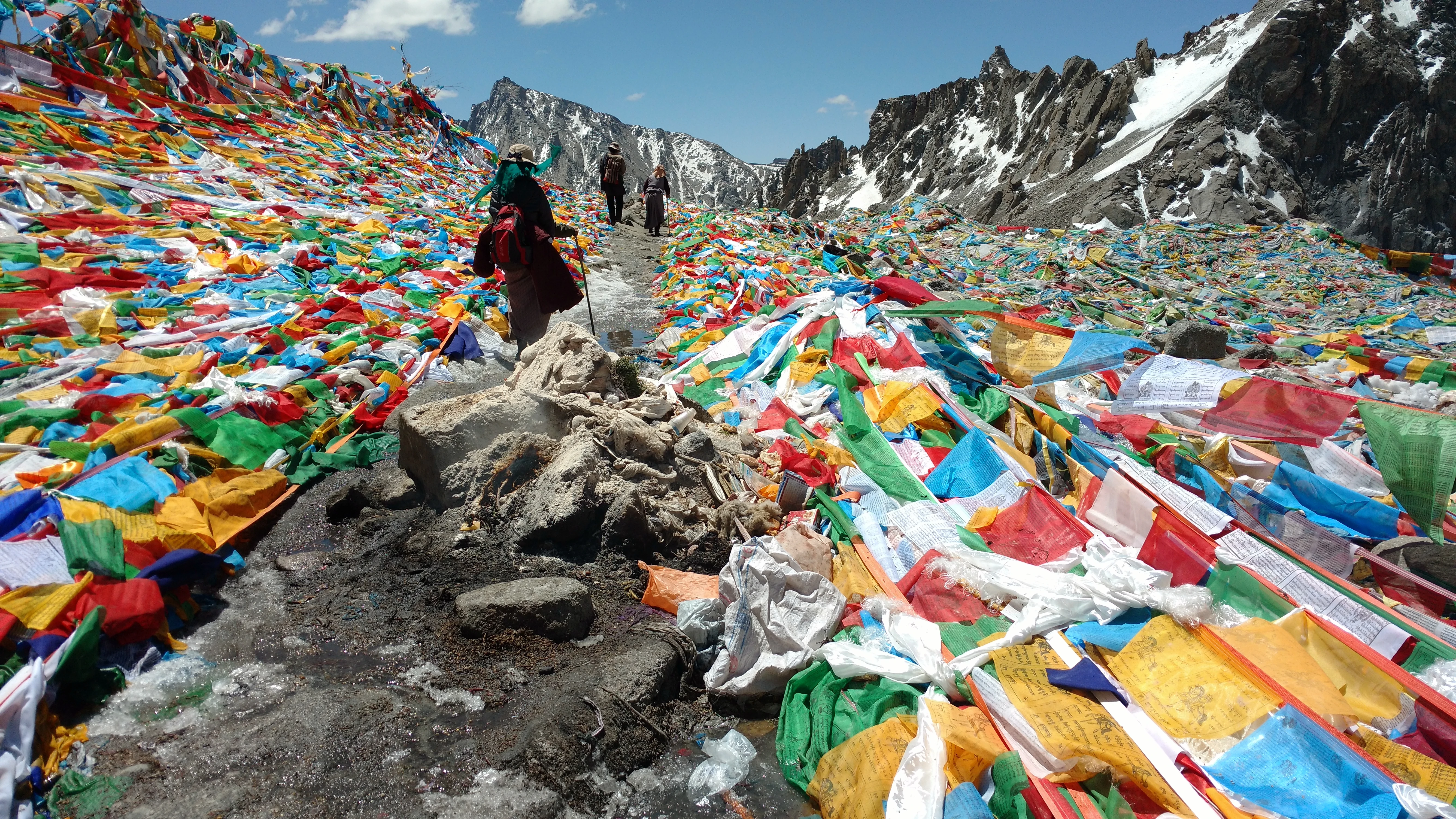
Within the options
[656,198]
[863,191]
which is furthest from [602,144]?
[656,198]

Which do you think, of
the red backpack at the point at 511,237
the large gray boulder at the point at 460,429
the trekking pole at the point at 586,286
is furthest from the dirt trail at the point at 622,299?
the large gray boulder at the point at 460,429

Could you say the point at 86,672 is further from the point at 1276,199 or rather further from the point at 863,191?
the point at 863,191

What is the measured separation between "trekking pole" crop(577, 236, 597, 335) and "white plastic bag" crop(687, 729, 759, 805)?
4.28m

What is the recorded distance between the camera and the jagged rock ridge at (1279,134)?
94.0 feet

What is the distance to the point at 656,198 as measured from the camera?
1532 cm

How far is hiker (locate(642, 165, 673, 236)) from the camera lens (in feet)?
49.7

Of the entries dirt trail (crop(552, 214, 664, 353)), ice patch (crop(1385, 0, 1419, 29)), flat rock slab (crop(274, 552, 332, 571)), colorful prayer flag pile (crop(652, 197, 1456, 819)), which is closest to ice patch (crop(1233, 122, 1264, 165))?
ice patch (crop(1385, 0, 1419, 29))

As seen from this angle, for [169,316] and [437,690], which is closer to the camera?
[437,690]

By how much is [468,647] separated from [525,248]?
347 centimetres

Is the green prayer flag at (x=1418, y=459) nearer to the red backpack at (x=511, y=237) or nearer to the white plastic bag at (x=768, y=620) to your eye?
the white plastic bag at (x=768, y=620)

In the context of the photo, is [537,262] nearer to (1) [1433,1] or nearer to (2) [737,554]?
(2) [737,554]

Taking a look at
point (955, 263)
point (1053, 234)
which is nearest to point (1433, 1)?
point (1053, 234)

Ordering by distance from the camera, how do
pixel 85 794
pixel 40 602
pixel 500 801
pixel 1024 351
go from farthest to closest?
pixel 1024 351 → pixel 40 602 → pixel 500 801 → pixel 85 794

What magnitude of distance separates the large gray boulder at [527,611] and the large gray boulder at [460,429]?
3.24 feet
